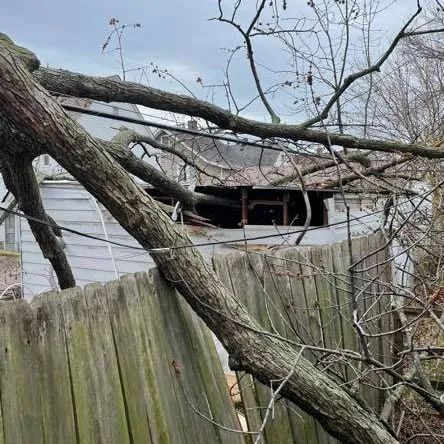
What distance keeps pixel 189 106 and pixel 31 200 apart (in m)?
1.39

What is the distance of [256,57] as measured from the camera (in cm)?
486

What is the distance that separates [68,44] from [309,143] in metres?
2.91

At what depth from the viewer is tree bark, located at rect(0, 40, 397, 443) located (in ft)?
7.35

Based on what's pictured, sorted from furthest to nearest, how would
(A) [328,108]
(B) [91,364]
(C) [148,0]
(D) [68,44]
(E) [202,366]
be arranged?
(D) [68,44] < (C) [148,0] < (A) [328,108] < (E) [202,366] < (B) [91,364]

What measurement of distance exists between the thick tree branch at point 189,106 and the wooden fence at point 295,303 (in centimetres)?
120

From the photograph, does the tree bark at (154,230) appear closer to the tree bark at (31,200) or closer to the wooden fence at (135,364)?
the wooden fence at (135,364)

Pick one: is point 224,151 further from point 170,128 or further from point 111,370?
point 111,370

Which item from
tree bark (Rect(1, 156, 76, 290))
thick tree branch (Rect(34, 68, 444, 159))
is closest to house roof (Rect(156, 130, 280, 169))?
thick tree branch (Rect(34, 68, 444, 159))

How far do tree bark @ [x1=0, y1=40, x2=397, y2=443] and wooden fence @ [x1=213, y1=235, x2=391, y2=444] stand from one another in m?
0.31

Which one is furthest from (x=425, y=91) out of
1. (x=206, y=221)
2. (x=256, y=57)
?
(x=256, y=57)

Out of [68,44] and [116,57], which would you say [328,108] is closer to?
[116,57]

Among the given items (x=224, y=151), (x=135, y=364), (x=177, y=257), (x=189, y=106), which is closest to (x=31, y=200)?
(x=189, y=106)

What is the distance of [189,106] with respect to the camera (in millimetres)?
4168

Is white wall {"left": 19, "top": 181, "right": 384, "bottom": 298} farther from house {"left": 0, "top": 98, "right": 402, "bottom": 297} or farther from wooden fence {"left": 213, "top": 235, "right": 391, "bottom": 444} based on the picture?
wooden fence {"left": 213, "top": 235, "right": 391, "bottom": 444}
